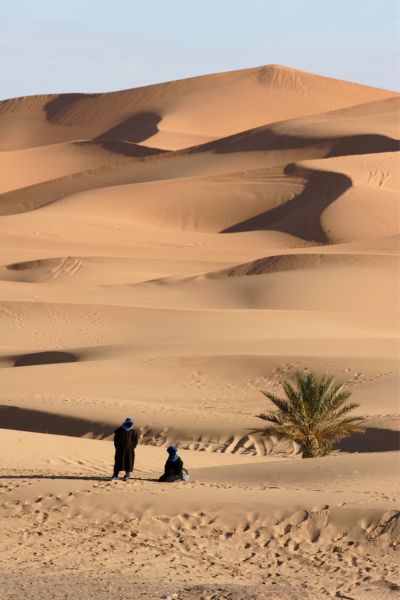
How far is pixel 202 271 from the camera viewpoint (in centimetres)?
4025

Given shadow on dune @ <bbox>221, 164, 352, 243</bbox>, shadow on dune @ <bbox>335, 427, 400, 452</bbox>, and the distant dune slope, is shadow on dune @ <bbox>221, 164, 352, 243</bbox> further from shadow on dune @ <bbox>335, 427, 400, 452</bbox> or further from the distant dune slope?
the distant dune slope

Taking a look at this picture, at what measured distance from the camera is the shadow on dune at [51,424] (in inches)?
715

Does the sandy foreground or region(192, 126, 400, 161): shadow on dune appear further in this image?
region(192, 126, 400, 161): shadow on dune

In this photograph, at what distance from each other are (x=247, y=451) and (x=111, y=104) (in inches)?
3921

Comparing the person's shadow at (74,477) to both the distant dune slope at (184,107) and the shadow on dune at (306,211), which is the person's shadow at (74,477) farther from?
the distant dune slope at (184,107)

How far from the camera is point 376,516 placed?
10.2 metres

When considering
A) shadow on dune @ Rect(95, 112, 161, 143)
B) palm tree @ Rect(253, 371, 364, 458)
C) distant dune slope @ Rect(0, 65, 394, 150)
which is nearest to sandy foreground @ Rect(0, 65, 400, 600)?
palm tree @ Rect(253, 371, 364, 458)

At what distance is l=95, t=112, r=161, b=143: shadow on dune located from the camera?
99188 mm

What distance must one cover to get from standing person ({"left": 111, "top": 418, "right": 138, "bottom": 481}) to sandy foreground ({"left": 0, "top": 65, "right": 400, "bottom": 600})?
21 centimetres

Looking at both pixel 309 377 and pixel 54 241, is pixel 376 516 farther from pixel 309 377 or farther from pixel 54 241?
pixel 54 241

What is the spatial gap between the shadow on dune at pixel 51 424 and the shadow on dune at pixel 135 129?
78.5m

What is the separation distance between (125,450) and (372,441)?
18.1ft

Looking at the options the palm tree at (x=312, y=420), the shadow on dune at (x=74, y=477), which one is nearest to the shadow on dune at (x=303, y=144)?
the palm tree at (x=312, y=420)

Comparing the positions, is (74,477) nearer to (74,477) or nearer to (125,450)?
(74,477)
